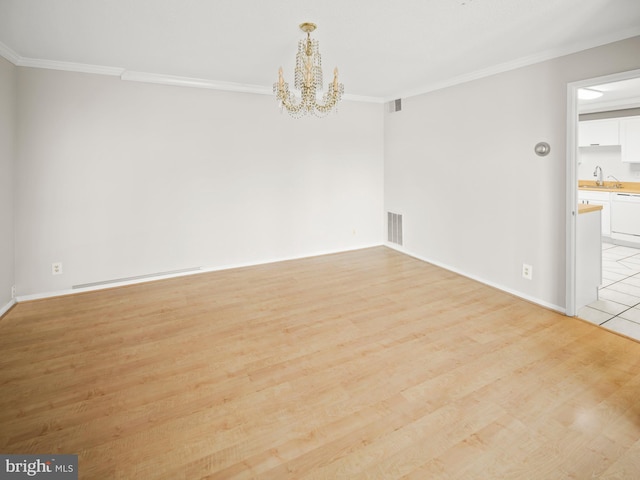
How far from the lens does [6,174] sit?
345 cm

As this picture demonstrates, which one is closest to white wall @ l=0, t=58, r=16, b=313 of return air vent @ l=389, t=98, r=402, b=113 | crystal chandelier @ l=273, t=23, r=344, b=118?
crystal chandelier @ l=273, t=23, r=344, b=118

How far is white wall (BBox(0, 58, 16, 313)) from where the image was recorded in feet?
11.0

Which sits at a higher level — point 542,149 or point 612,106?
point 612,106

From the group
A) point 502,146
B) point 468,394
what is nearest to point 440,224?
point 502,146

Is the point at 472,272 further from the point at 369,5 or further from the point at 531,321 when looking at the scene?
the point at 369,5

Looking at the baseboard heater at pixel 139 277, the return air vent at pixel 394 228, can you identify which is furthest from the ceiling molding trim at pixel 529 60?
the baseboard heater at pixel 139 277

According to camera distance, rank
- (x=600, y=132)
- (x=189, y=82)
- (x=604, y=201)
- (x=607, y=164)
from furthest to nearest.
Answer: (x=607, y=164)
(x=600, y=132)
(x=604, y=201)
(x=189, y=82)

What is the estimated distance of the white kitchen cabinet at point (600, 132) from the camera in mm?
6117

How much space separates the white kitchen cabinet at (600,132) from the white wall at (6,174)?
8352 millimetres

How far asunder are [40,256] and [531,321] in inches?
201

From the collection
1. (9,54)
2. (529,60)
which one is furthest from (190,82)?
(529,60)

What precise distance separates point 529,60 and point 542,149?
0.91m

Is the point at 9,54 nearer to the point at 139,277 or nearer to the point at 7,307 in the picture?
the point at 7,307

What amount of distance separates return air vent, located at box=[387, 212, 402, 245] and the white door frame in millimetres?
2652
